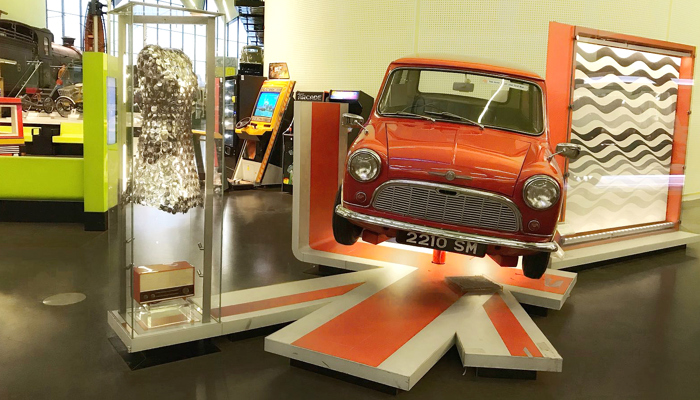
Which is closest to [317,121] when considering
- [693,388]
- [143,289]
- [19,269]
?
[143,289]

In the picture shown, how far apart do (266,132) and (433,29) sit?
292cm

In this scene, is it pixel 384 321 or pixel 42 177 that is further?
pixel 42 177

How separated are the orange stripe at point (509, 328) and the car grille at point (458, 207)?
1.66 ft

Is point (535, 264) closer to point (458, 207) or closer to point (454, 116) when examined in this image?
point (458, 207)

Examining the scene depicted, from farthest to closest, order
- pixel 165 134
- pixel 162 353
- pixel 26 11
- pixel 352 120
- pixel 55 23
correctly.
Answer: pixel 55 23, pixel 26 11, pixel 352 120, pixel 162 353, pixel 165 134

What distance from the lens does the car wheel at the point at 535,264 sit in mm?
3545

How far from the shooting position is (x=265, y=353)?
296cm

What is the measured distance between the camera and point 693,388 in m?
2.78

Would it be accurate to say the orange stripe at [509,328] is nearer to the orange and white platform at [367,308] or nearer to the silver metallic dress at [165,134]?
the orange and white platform at [367,308]

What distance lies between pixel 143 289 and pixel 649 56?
510cm

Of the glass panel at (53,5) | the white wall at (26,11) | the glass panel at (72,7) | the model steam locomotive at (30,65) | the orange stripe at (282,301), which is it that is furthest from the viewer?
the glass panel at (72,7)

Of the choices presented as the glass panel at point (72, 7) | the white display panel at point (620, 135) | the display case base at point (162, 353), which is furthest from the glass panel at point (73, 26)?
the display case base at point (162, 353)

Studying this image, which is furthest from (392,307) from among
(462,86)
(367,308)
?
(462,86)

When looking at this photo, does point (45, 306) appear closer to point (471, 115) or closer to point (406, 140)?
point (406, 140)
